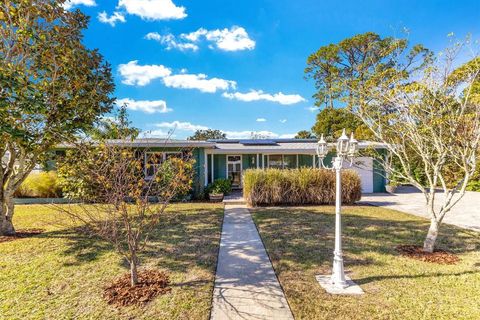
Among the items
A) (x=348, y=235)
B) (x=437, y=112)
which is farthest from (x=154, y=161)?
(x=437, y=112)

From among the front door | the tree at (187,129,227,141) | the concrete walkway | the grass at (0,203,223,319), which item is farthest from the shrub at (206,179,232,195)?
the tree at (187,129,227,141)

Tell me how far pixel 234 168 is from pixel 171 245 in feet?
38.3

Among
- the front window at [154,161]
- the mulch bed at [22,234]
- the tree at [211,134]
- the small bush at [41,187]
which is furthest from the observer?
the tree at [211,134]

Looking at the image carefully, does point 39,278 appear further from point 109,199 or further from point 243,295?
point 243,295

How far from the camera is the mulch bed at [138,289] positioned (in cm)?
337

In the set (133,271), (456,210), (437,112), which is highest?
(437,112)

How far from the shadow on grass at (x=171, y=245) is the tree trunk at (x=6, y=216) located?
0.96 m

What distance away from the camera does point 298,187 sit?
452 inches

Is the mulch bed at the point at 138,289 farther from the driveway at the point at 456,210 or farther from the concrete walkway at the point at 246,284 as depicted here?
the driveway at the point at 456,210

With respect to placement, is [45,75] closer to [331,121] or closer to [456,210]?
[456,210]

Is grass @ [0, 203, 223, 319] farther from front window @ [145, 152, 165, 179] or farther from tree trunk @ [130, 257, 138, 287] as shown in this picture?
front window @ [145, 152, 165, 179]

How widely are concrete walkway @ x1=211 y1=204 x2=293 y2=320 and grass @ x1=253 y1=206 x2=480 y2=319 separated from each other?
0.18m

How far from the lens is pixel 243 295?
138 inches

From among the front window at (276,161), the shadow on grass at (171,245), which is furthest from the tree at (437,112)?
the front window at (276,161)
